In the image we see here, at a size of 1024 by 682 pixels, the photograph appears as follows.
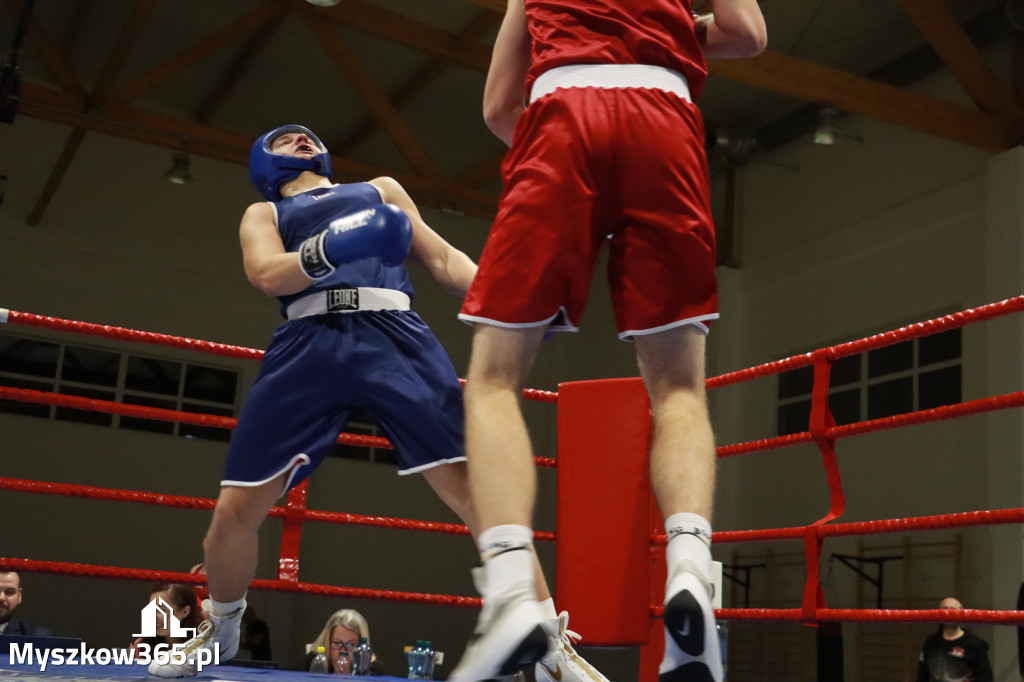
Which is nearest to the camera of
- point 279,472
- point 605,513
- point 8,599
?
point 279,472

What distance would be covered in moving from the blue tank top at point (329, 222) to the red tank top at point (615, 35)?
770 millimetres

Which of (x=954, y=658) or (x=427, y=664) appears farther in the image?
(x=954, y=658)

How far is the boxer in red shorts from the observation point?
4.86 feet

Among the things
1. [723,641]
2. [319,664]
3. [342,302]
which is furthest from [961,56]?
[342,302]

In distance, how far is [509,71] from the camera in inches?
69.6

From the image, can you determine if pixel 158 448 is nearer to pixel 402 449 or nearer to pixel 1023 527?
pixel 1023 527

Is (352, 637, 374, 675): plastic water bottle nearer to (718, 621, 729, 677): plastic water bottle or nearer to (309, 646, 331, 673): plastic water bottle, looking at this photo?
(309, 646, 331, 673): plastic water bottle

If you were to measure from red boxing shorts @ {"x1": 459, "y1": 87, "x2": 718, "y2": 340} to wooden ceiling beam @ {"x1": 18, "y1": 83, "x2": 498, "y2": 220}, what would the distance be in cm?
856

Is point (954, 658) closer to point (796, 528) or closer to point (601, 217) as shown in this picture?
point (796, 528)

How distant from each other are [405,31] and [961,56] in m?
4.36

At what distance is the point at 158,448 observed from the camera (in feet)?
36.6

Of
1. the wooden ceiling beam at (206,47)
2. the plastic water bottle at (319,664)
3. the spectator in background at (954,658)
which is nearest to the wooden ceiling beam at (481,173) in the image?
the wooden ceiling beam at (206,47)

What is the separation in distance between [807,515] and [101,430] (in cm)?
694

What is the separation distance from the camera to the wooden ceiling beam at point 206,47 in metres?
8.87
